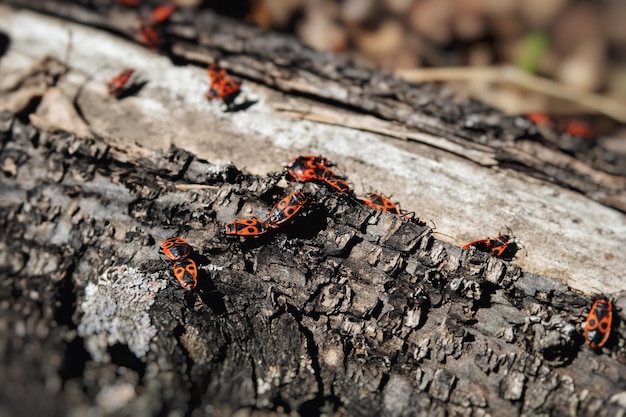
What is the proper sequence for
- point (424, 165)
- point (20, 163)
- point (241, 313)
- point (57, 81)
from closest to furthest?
point (241, 313) < point (20, 163) < point (424, 165) < point (57, 81)

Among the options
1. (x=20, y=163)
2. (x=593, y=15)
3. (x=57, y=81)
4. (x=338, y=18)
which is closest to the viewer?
(x=20, y=163)

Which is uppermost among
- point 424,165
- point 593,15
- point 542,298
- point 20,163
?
point 593,15

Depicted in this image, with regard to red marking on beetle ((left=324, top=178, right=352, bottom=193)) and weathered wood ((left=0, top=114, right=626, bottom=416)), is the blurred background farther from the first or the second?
weathered wood ((left=0, top=114, right=626, bottom=416))

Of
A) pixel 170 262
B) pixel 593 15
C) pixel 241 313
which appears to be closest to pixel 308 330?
pixel 241 313

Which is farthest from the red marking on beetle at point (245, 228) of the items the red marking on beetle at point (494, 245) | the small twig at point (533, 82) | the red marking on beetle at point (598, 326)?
the small twig at point (533, 82)

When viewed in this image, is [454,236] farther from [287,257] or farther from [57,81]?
[57,81]

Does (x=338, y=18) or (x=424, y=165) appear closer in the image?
(x=424, y=165)

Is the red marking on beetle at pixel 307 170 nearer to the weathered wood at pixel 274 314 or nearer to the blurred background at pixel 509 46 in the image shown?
the weathered wood at pixel 274 314
